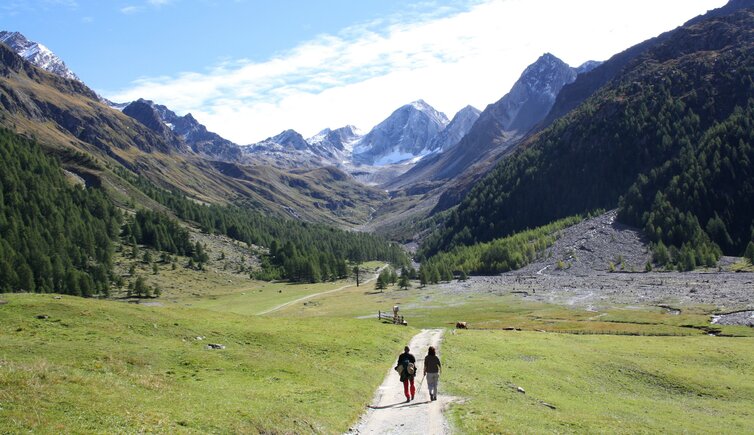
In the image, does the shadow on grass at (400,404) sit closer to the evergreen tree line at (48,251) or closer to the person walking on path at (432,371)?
the person walking on path at (432,371)

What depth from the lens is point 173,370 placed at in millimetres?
35875

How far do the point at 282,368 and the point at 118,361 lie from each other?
11650 millimetres

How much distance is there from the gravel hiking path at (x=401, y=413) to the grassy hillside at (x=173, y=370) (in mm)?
1049

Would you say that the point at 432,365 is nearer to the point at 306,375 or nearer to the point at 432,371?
the point at 432,371

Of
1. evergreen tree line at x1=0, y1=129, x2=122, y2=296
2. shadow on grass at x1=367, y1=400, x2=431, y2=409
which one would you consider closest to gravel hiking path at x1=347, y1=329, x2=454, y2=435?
shadow on grass at x1=367, y1=400, x2=431, y2=409

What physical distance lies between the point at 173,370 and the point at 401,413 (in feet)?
53.4

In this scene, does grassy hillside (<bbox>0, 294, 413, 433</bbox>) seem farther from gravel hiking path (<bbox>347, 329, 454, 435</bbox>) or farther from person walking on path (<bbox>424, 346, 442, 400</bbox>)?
person walking on path (<bbox>424, 346, 442, 400</bbox>)

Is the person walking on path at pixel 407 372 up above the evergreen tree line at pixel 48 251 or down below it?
below

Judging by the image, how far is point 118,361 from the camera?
115 ft

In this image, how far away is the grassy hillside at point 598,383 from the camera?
3425cm

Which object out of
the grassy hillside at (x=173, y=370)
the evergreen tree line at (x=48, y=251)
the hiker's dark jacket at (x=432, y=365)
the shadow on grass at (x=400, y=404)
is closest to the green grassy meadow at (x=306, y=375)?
the grassy hillside at (x=173, y=370)

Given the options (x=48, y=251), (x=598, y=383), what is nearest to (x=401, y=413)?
(x=598, y=383)

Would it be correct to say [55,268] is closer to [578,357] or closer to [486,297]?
[486,297]

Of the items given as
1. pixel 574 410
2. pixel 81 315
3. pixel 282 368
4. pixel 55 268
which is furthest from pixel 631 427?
pixel 55 268
